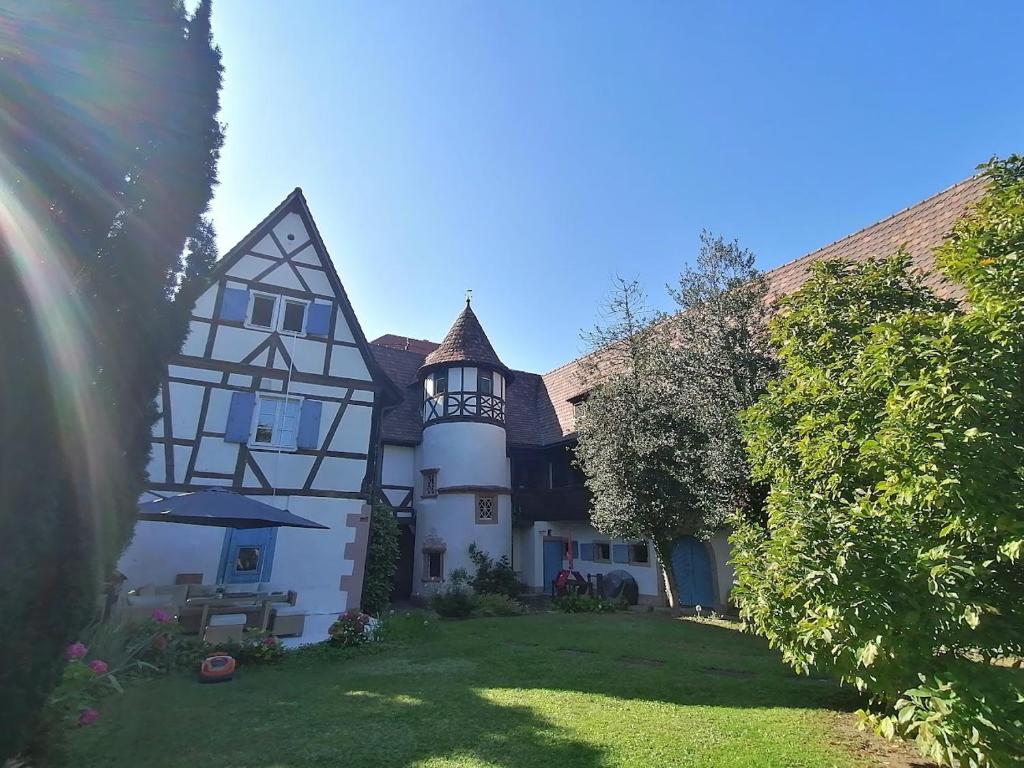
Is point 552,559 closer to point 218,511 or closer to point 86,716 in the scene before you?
point 218,511

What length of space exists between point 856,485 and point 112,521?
23.3 feet

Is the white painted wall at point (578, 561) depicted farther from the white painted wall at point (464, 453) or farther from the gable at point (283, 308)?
the gable at point (283, 308)

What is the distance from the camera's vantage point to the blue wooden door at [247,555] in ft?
36.7

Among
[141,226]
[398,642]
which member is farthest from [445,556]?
[141,226]

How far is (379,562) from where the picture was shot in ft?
44.5

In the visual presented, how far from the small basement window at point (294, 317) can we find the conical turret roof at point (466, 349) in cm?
673

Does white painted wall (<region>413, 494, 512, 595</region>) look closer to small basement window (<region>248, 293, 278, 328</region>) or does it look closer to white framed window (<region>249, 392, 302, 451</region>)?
white framed window (<region>249, 392, 302, 451</region>)

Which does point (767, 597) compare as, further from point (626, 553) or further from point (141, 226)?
point (626, 553)

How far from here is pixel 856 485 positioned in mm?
5535

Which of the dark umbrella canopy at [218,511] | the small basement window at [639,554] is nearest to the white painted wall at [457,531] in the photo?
the small basement window at [639,554]

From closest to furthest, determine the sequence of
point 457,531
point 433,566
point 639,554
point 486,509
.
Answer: point 639,554
point 457,531
point 433,566
point 486,509

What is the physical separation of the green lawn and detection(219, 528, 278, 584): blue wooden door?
2.71 m

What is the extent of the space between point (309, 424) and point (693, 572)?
1210cm

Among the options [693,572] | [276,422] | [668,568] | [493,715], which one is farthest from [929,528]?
[693,572]
